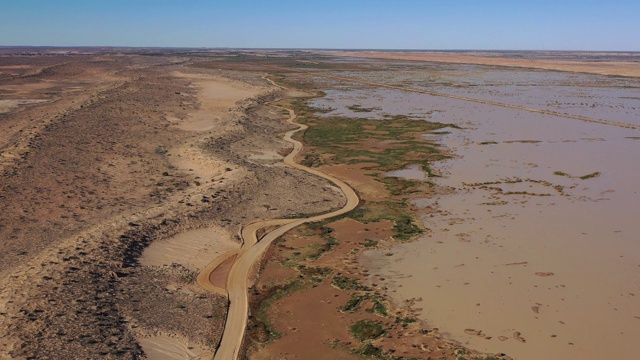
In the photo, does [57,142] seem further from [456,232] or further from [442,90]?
[442,90]

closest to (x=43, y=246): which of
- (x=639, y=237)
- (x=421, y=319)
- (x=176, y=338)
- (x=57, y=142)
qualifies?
(x=176, y=338)

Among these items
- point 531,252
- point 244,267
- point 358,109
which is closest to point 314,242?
point 244,267

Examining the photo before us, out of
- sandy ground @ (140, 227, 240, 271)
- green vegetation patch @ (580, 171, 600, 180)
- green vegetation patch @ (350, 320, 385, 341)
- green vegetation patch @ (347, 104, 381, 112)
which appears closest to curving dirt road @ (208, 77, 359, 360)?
sandy ground @ (140, 227, 240, 271)

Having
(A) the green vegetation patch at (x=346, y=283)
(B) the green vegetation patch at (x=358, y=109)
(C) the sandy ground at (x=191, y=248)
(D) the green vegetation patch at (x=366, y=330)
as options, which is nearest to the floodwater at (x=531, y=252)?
(A) the green vegetation patch at (x=346, y=283)

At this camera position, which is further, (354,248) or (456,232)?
(456,232)

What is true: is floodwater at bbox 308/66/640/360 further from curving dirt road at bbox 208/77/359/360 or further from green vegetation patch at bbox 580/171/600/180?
curving dirt road at bbox 208/77/359/360

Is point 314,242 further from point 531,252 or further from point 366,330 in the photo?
point 531,252
